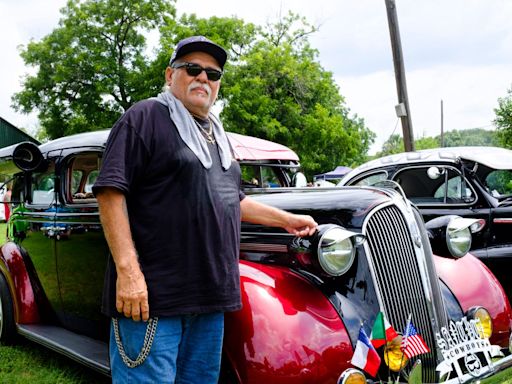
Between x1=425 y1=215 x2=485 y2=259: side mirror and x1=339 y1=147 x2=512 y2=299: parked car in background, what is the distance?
6.04ft

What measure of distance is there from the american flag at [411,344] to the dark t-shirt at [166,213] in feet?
3.33

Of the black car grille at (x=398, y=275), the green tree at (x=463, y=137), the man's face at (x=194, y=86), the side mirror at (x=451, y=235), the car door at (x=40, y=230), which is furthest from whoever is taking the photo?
the green tree at (x=463, y=137)

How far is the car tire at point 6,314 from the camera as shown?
4.26 m

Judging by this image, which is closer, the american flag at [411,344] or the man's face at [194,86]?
the man's face at [194,86]

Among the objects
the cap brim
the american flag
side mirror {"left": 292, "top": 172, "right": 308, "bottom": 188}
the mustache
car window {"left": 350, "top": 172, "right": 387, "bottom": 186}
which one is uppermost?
the cap brim

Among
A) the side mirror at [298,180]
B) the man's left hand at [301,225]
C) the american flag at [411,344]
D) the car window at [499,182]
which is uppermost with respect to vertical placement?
the side mirror at [298,180]

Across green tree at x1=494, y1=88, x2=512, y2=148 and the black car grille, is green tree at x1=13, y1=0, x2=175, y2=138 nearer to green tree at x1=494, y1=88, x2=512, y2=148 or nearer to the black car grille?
green tree at x1=494, y1=88, x2=512, y2=148

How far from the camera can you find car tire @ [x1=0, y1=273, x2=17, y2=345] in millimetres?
4262

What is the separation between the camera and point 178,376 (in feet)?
7.16

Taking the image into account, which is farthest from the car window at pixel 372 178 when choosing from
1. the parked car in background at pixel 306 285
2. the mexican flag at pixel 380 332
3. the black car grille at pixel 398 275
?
the mexican flag at pixel 380 332

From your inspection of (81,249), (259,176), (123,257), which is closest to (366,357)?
(123,257)

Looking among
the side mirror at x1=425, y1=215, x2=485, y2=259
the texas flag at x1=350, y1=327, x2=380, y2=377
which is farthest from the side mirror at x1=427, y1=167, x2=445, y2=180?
the texas flag at x1=350, y1=327, x2=380, y2=377

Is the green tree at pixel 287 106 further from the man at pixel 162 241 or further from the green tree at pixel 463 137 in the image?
the green tree at pixel 463 137

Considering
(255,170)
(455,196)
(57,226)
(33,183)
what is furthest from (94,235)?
(455,196)
